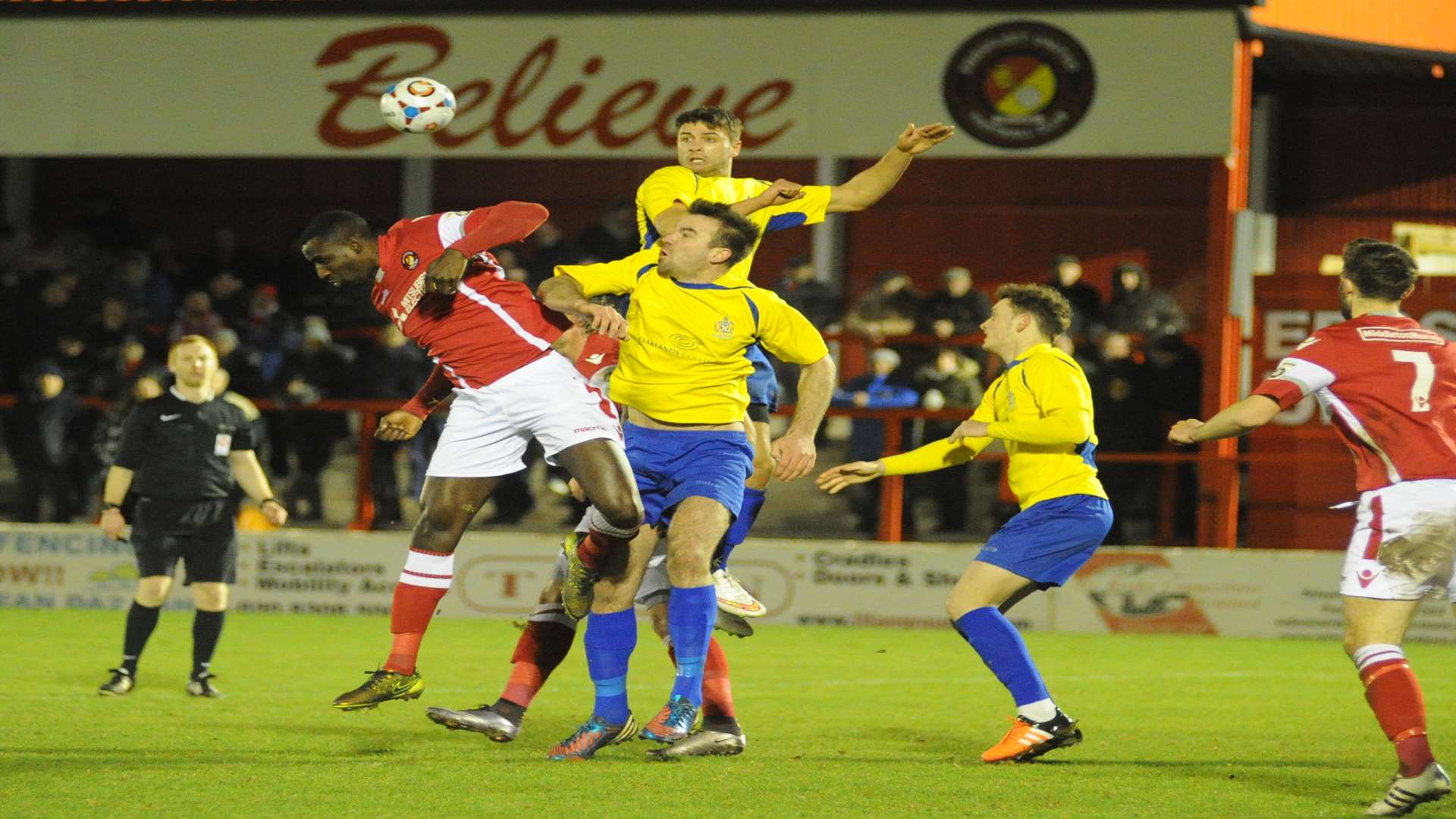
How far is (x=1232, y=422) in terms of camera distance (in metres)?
6.00

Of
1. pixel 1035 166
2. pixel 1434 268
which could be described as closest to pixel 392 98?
pixel 1035 166

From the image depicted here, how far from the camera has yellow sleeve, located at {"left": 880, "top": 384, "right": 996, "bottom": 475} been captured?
7.09 meters

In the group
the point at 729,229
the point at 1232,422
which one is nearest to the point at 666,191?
the point at 729,229

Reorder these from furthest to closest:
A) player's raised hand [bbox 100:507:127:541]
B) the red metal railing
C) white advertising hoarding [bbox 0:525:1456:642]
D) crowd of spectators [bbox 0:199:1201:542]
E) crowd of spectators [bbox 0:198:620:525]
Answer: crowd of spectators [bbox 0:198:620:525] < crowd of spectators [bbox 0:199:1201:542] < the red metal railing < white advertising hoarding [bbox 0:525:1456:642] < player's raised hand [bbox 100:507:127:541]

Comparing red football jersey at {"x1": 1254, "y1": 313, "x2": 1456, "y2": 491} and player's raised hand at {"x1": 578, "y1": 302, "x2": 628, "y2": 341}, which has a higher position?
player's raised hand at {"x1": 578, "y1": 302, "x2": 628, "y2": 341}

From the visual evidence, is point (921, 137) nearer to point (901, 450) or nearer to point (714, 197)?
point (714, 197)

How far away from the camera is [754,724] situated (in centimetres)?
813

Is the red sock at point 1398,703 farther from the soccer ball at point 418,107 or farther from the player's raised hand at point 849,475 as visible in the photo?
the soccer ball at point 418,107

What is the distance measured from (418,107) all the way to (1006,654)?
3.79 metres

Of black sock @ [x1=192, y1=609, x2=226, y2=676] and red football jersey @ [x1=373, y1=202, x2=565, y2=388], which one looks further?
black sock @ [x1=192, y1=609, x2=226, y2=676]

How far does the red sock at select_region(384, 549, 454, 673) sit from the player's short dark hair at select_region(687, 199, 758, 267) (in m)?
1.54

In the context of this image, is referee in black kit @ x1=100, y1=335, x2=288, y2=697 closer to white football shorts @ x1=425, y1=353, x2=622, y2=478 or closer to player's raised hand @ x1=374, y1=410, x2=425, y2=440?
player's raised hand @ x1=374, y1=410, x2=425, y2=440

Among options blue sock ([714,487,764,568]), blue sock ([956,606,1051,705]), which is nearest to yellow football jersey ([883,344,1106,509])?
blue sock ([956,606,1051,705])

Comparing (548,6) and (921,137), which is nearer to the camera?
(921,137)
